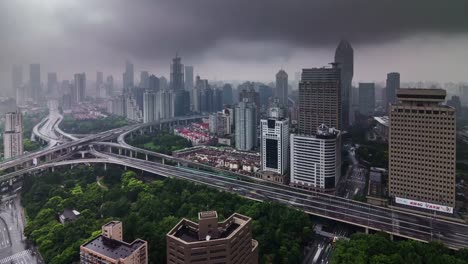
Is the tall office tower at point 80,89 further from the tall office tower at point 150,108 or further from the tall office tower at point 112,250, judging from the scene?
the tall office tower at point 112,250

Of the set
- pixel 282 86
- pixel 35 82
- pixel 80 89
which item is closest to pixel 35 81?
pixel 35 82

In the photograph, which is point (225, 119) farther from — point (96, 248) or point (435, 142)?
point (96, 248)

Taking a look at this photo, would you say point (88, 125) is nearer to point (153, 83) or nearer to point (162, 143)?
point (162, 143)

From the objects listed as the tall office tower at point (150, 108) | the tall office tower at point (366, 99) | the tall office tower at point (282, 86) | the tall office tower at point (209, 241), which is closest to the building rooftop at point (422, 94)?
the tall office tower at point (209, 241)

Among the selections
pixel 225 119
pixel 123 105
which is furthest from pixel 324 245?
pixel 123 105

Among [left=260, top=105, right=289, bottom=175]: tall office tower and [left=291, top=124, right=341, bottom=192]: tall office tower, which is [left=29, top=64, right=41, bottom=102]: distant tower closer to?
[left=260, top=105, right=289, bottom=175]: tall office tower

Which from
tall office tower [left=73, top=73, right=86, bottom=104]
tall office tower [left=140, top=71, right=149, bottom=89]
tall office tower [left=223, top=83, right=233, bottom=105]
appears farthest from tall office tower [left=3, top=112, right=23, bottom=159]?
tall office tower [left=223, top=83, right=233, bottom=105]
